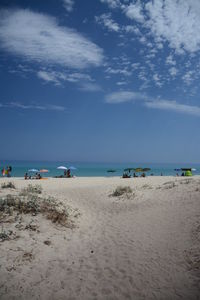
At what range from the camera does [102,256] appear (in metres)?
7.54

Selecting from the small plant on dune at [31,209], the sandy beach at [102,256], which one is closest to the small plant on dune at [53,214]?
the small plant on dune at [31,209]

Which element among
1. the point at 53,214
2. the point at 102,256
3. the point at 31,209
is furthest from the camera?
the point at 53,214

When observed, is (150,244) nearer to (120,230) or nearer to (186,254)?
(186,254)

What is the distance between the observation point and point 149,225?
35.2 ft

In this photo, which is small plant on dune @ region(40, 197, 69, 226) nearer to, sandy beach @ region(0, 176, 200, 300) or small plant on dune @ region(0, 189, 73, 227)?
small plant on dune @ region(0, 189, 73, 227)

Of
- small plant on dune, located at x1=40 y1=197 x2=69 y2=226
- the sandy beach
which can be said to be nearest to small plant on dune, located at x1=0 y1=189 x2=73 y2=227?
small plant on dune, located at x1=40 y1=197 x2=69 y2=226

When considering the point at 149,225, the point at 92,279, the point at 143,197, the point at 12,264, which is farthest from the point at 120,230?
the point at 143,197

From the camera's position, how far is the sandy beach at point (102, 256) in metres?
5.59

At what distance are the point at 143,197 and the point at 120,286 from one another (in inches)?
431

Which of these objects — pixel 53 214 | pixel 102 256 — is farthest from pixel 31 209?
pixel 102 256

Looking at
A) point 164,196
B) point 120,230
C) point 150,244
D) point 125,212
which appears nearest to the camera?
point 150,244

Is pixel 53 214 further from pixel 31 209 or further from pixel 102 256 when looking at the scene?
pixel 102 256

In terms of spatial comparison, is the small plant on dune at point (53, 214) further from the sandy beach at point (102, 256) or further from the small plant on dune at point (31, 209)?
the sandy beach at point (102, 256)

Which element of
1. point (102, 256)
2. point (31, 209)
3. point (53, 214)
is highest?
point (31, 209)
